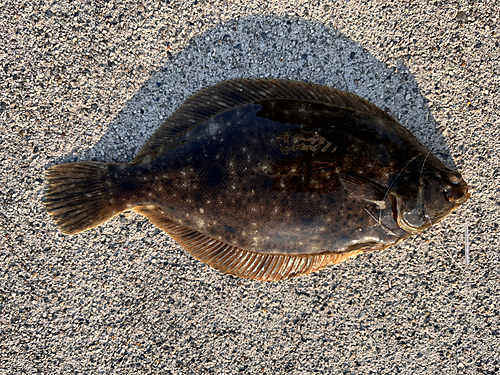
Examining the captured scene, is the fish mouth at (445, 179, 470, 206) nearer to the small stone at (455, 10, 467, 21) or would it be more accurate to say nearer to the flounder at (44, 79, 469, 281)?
the flounder at (44, 79, 469, 281)

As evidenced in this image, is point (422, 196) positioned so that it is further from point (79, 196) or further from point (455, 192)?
point (79, 196)

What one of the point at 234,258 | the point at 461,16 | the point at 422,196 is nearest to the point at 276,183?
the point at 234,258

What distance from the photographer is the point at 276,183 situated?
1.57 m

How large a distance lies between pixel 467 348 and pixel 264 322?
1193 millimetres

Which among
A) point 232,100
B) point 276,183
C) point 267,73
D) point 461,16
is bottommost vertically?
point 276,183

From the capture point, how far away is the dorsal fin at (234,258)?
5.65 ft

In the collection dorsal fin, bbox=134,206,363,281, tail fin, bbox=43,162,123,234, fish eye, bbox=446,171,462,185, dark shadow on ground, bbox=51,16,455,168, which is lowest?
dorsal fin, bbox=134,206,363,281

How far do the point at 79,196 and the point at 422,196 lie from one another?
1745 mm

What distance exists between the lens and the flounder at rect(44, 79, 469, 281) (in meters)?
1.56

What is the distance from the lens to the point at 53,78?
1906mm

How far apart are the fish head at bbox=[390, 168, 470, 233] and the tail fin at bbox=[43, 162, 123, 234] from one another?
141cm

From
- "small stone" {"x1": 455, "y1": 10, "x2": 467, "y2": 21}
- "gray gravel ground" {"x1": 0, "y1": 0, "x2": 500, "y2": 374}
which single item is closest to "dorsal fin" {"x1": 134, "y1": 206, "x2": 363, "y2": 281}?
"gray gravel ground" {"x1": 0, "y1": 0, "x2": 500, "y2": 374}

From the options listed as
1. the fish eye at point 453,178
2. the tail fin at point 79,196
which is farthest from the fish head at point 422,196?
the tail fin at point 79,196

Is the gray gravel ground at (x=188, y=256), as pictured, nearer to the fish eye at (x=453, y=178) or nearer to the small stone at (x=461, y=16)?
the small stone at (x=461, y=16)
